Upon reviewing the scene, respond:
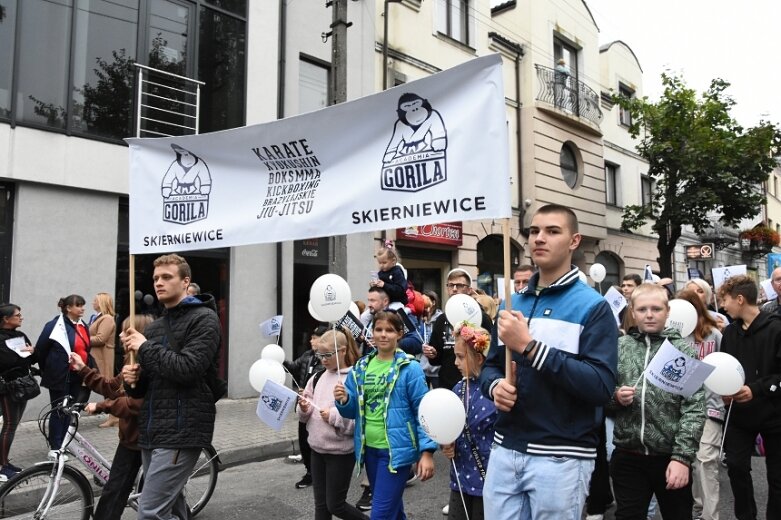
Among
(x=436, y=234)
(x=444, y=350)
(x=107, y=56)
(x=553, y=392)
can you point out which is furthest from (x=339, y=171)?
(x=436, y=234)

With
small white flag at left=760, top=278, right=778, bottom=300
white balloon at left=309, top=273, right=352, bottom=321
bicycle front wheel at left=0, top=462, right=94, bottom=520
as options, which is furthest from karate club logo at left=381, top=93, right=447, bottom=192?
small white flag at left=760, top=278, right=778, bottom=300

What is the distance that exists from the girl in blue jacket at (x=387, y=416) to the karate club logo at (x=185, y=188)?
1.62 m

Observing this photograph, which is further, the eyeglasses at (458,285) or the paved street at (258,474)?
the eyeglasses at (458,285)

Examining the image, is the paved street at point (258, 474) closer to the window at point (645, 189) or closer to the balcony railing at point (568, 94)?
the balcony railing at point (568, 94)

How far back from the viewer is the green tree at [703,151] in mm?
19141

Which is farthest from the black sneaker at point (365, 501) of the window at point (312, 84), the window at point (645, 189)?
the window at point (645, 189)

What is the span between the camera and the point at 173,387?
3730 mm

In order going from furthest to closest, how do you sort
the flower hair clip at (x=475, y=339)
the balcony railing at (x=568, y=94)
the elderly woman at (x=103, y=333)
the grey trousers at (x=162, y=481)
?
1. the balcony railing at (x=568, y=94)
2. the elderly woman at (x=103, y=333)
3. the flower hair clip at (x=475, y=339)
4. the grey trousers at (x=162, y=481)

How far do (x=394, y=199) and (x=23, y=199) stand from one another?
8.06 meters

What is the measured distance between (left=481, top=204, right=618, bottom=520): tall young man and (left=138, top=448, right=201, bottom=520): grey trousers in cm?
192

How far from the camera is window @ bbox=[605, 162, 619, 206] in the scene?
22250 mm

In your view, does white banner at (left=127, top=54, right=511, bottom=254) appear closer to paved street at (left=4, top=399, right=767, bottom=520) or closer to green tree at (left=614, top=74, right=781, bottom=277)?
paved street at (left=4, top=399, right=767, bottom=520)

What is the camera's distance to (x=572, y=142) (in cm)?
1994

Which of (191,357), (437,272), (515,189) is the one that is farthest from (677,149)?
(191,357)
